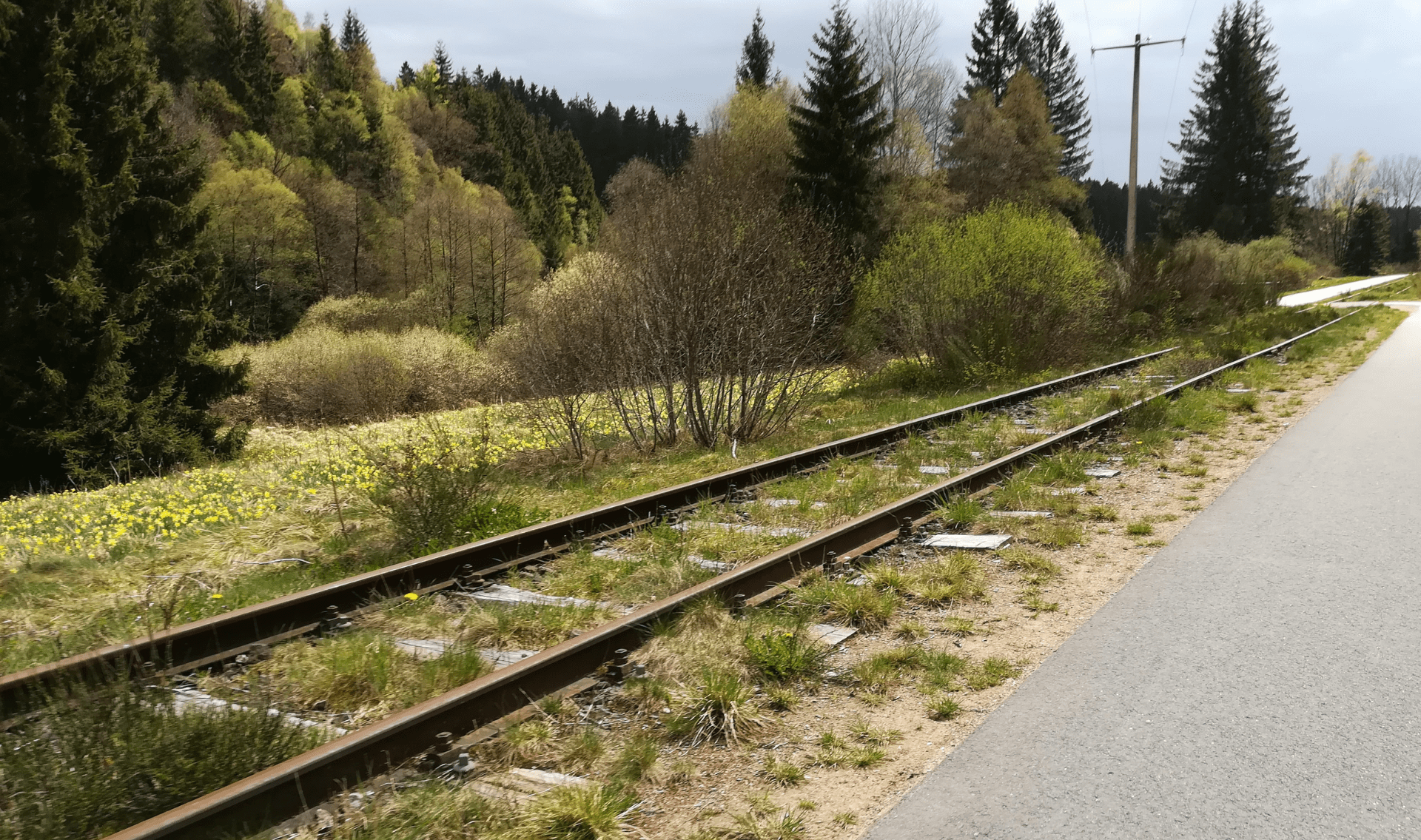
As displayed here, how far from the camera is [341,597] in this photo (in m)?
5.63

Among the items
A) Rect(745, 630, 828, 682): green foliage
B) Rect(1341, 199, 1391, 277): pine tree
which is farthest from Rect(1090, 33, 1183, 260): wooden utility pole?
Rect(1341, 199, 1391, 277): pine tree

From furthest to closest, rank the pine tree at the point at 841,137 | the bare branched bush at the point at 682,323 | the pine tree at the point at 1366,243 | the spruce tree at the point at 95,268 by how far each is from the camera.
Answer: the pine tree at the point at 1366,243, the pine tree at the point at 841,137, the spruce tree at the point at 95,268, the bare branched bush at the point at 682,323

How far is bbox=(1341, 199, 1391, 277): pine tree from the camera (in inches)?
3588

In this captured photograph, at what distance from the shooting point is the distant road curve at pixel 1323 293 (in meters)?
45.2

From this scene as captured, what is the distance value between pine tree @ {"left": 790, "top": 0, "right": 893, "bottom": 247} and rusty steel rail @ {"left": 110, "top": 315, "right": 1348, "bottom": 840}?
29659mm

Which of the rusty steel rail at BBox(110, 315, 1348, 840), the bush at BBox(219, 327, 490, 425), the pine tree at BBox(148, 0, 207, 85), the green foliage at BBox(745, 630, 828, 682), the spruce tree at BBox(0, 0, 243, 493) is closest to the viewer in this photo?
the rusty steel rail at BBox(110, 315, 1348, 840)

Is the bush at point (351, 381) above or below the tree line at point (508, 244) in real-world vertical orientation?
below

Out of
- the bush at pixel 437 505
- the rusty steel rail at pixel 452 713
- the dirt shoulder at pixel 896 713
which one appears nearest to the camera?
the rusty steel rail at pixel 452 713

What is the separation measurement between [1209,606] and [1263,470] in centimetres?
473

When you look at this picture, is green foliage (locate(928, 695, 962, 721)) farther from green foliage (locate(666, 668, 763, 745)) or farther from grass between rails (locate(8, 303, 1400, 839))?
green foliage (locate(666, 668, 763, 745))

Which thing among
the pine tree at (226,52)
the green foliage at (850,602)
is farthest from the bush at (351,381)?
the pine tree at (226,52)

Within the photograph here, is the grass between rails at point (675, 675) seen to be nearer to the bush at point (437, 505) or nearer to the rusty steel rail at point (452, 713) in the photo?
the rusty steel rail at point (452, 713)

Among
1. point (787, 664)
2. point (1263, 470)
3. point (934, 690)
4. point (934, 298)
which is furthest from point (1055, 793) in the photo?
point (934, 298)

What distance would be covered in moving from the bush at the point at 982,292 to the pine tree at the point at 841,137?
14.8m
